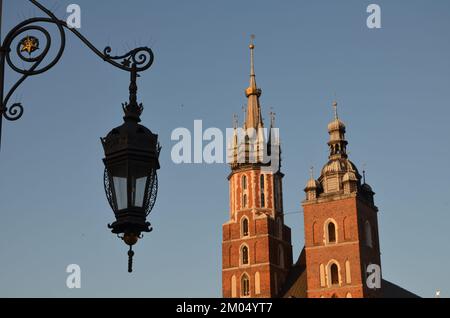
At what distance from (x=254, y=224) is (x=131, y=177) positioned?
57.8 meters

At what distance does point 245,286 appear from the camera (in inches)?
Result: 2496

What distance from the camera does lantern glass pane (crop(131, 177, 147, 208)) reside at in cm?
711

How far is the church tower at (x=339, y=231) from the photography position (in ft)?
193

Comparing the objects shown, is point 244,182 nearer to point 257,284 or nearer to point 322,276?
point 257,284

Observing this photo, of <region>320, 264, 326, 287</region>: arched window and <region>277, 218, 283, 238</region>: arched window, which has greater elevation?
<region>277, 218, 283, 238</region>: arched window

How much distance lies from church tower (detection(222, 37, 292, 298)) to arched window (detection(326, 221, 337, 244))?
17.4 ft

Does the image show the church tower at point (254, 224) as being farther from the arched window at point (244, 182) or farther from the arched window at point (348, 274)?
the arched window at point (348, 274)

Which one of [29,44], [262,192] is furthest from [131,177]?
[262,192]

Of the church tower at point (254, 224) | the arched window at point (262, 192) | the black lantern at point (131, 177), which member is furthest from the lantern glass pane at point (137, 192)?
the arched window at point (262, 192)

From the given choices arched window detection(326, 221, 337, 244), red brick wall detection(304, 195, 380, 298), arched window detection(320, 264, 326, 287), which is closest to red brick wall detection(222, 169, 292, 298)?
red brick wall detection(304, 195, 380, 298)

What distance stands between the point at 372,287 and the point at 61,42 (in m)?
54.2

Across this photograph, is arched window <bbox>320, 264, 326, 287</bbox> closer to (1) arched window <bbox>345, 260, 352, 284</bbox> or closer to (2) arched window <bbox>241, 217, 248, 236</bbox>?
(1) arched window <bbox>345, 260, 352, 284</bbox>
